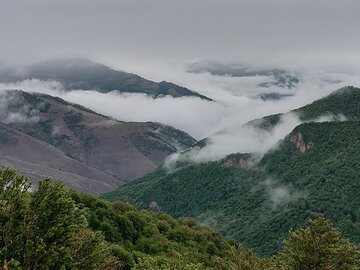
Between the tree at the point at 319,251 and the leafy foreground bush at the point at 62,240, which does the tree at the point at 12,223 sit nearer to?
the leafy foreground bush at the point at 62,240

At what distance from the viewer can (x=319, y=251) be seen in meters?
71.8

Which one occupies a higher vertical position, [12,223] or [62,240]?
[12,223]

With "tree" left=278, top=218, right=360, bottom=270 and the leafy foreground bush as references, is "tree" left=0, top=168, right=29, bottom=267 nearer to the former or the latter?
the leafy foreground bush

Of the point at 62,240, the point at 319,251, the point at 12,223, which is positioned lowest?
the point at 319,251

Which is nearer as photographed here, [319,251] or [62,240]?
[62,240]

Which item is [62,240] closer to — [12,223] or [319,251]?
[12,223]

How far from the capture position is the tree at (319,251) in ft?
234

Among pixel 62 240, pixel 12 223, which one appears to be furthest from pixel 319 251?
pixel 12 223

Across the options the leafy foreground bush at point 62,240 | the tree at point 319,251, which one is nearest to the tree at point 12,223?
the leafy foreground bush at point 62,240

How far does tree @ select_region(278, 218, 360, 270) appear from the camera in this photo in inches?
2805

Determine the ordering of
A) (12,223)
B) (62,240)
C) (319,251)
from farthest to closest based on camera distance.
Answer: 1. (319,251)
2. (62,240)
3. (12,223)

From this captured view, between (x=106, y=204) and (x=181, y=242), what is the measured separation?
3090 cm

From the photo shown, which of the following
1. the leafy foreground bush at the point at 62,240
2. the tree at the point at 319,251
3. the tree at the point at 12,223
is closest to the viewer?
the tree at the point at 12,223

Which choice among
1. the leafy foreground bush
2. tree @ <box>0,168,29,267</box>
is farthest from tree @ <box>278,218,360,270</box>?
tree @ <box>0,168,29,267</box>
